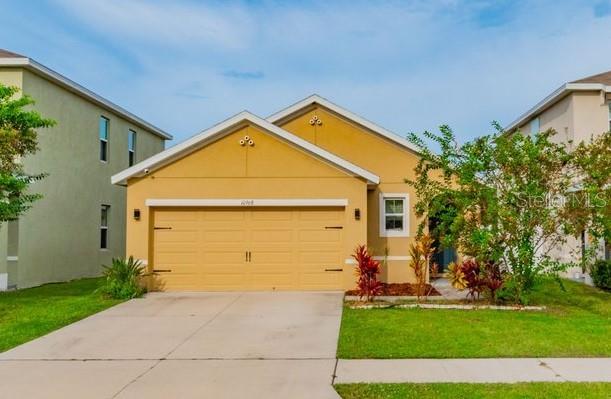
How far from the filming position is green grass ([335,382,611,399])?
5.91 meters

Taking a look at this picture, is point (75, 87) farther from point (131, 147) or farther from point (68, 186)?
point (131, 147)

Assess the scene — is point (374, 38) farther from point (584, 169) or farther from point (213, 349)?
point (213, 349)

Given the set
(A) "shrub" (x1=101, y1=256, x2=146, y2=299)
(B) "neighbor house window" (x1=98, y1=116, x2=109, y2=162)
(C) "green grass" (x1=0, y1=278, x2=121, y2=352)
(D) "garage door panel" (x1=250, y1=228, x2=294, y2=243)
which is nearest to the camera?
(C) "green grass" (x1=0, y1=278, x2=121, y2=352)

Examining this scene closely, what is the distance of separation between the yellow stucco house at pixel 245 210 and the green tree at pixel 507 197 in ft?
10.2

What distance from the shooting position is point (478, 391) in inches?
239

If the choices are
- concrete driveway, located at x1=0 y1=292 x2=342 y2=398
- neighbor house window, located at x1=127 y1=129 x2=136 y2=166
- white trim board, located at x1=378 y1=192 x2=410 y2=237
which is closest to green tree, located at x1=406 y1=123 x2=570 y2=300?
concrete driveway, located at x1=0 y1=292 x2=342 y2=398

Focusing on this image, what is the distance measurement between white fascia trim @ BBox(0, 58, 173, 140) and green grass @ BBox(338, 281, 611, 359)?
12.2m

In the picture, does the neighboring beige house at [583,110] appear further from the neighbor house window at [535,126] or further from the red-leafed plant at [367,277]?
the red-leafed plant at [367,277]

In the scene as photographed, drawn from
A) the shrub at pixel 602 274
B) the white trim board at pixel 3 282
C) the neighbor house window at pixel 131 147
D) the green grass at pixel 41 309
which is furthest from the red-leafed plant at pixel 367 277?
the neighbor house window at pixel 131 147

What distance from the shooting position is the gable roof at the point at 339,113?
17.0 meters

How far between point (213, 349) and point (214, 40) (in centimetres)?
1262

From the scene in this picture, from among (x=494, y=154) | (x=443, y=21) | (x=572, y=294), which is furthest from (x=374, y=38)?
(x=572, y=294)

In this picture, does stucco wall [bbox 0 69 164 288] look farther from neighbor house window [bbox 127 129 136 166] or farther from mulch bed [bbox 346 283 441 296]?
mulch bed [bbox 346 283 441 296]

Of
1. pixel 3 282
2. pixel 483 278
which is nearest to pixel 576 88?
pixel 483 278
